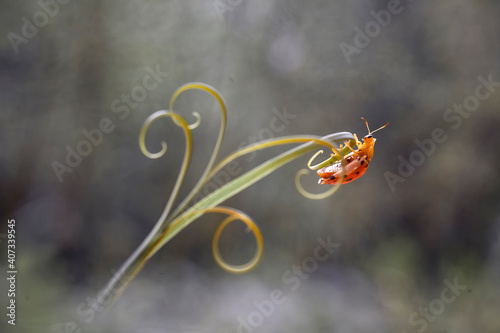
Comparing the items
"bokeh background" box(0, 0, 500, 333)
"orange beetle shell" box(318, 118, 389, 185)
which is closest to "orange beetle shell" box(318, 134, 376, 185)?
"orange beetle shell" box(318, 118, 389, 185)

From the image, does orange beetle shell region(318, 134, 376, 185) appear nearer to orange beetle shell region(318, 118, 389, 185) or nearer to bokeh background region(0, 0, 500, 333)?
orange beetle shell region(318, 118, 389, 185)

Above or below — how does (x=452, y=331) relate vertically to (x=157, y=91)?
below

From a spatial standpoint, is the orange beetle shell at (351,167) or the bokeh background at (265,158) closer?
the orange beetle shell at (351,167)

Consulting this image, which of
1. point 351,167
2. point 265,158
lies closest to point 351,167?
point 351,167

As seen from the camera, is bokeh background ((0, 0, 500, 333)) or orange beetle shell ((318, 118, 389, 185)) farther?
bokeh background ((0, 0, 500, 333))

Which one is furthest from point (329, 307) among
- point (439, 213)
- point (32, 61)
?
point (32, 61)

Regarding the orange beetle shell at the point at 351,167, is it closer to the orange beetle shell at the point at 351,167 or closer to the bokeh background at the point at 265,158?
the orange beetle shell at the point at 351,167

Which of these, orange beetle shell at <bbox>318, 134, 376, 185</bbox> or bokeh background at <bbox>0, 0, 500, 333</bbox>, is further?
bokeh background at <bbox>0, 0, 500, 333</bbox>

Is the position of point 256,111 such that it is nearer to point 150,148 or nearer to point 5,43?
point 150,148

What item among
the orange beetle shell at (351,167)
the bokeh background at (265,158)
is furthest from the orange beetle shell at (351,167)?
the bokeh background at (265,158)
